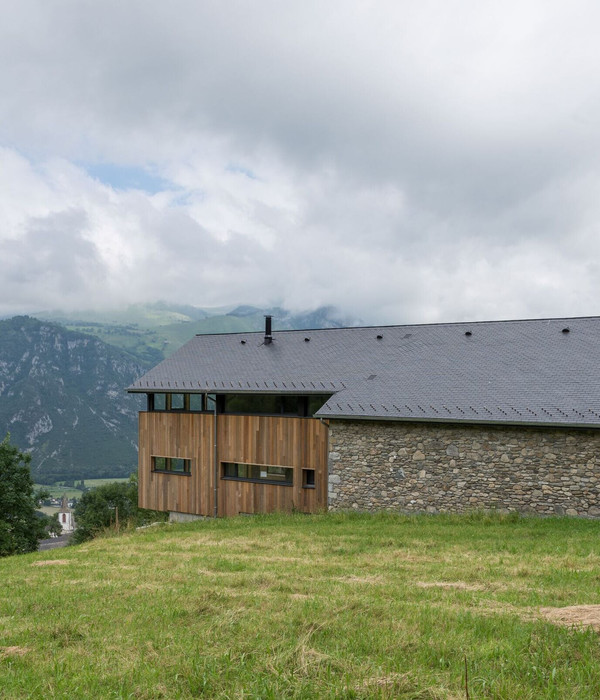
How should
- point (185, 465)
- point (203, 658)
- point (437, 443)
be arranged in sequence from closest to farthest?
point (203, 658), point (437, 443), point (185, 465)

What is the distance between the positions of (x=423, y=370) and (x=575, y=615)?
12.6m

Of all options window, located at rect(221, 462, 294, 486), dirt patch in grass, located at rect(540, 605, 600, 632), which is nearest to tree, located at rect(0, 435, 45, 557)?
window, located at rect(221, 462, 294, 486)

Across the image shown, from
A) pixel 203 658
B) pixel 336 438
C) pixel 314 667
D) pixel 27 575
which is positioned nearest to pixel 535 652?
pixel 314 667

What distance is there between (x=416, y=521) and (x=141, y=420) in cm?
1171

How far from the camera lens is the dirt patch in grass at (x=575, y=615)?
192 inches

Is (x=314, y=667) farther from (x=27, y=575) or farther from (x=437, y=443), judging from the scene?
(x=437, y=443)

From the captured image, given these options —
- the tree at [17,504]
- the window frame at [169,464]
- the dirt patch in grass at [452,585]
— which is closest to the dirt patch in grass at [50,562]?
the dirt patch in grass at [452,585]

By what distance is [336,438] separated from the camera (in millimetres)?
16609

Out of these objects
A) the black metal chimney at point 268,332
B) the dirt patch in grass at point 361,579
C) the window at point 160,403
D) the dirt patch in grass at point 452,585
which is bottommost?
the dirt patch in grass at point 361,579

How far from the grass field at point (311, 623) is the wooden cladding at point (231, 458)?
7.17 m

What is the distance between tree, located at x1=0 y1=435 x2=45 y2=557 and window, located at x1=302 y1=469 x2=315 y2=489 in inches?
826

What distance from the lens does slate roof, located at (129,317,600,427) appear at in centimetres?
1476

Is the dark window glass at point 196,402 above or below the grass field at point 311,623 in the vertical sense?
above

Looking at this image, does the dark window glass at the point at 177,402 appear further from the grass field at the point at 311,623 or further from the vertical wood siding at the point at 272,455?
the grass field at the point at 311,623
